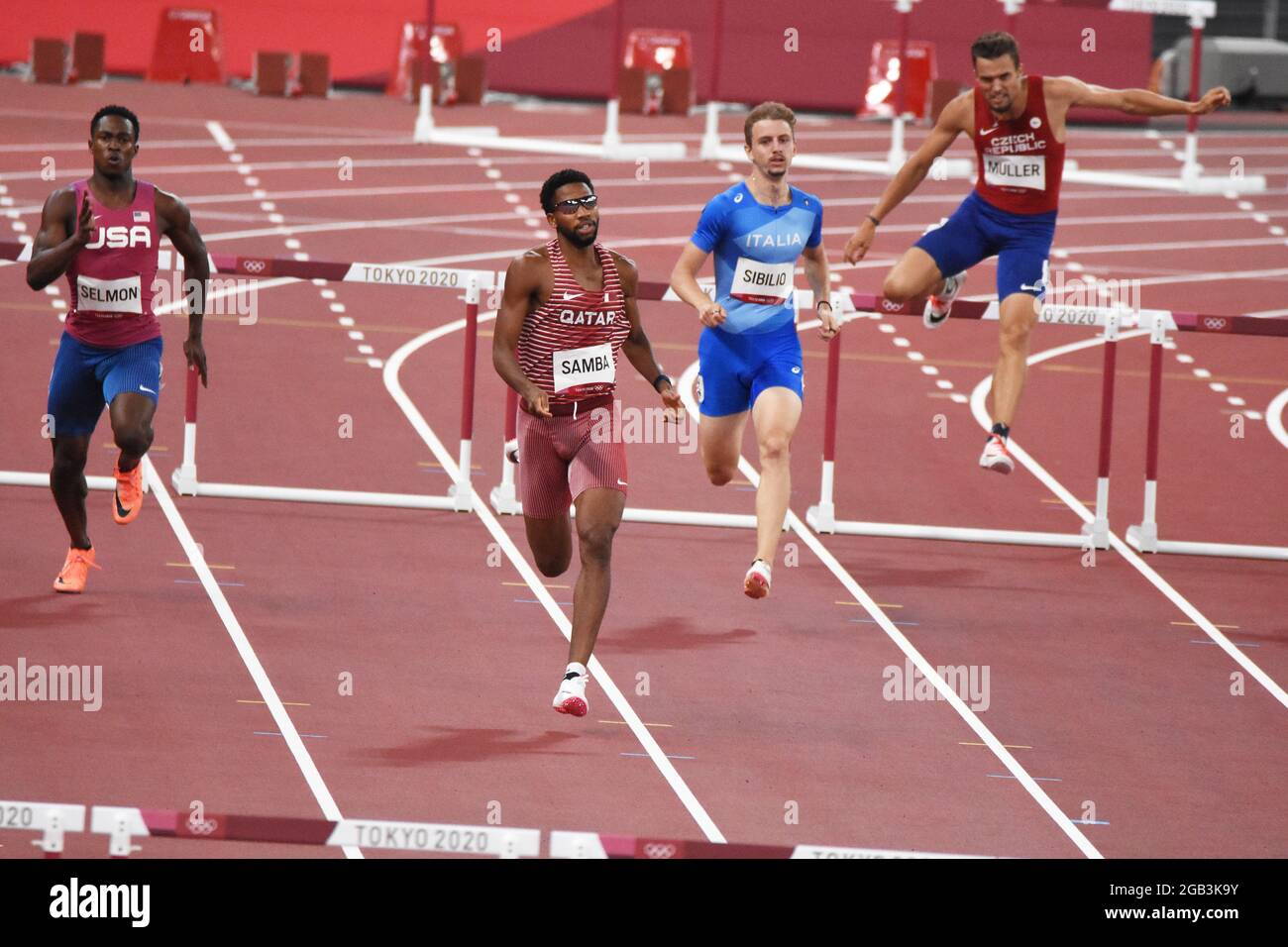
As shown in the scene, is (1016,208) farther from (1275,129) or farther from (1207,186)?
(1275,129)

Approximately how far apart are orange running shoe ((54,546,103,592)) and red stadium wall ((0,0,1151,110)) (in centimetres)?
1686

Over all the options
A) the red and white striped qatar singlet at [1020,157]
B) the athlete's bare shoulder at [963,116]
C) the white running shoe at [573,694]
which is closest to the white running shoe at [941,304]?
the red and white striped qatar singlet at [1020,157]

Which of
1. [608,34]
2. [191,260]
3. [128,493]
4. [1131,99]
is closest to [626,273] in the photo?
[191,260]

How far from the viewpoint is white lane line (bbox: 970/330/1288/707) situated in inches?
413

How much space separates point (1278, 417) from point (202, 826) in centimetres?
1166

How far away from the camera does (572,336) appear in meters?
8.83

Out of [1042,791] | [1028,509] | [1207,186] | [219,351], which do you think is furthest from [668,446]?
[1207,186]

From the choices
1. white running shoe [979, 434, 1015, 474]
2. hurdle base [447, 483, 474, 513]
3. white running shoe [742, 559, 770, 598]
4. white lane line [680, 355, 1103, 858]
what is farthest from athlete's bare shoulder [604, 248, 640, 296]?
hurdle base [447, 483, 474, 513]

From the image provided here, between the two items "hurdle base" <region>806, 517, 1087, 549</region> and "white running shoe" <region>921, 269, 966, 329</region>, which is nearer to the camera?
"white running shoe" <region>921, 269, 966, 329</region>

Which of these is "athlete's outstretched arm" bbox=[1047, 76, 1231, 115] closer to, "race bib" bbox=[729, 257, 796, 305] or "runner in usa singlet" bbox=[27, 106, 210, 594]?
"race bib" bbox=[729, 257, 796, 305]

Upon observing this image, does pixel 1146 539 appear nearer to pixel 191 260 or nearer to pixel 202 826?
pixel 191 260

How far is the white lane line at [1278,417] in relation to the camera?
49.3 feet

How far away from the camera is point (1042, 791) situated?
28.8 feet
